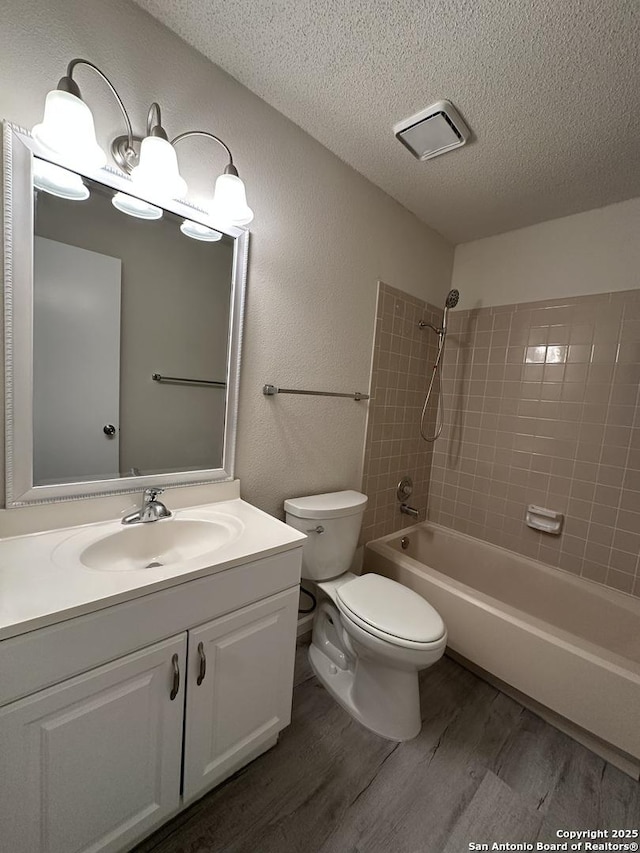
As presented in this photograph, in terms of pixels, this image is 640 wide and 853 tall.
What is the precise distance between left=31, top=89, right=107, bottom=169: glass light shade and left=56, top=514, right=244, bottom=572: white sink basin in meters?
1.03

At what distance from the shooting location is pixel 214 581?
89cm

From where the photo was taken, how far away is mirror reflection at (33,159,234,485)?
3.17ft

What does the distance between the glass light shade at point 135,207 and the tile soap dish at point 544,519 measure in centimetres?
230

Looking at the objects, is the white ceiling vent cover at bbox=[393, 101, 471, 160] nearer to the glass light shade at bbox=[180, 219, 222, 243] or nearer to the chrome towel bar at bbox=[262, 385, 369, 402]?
the glass light shade at bbox=[180, 219, 222, 243]

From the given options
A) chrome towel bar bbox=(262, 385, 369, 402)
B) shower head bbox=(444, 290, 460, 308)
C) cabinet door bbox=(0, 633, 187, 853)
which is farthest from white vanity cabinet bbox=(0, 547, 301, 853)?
shower head bbox=(444, 290, 460, 308)

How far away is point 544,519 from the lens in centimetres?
192

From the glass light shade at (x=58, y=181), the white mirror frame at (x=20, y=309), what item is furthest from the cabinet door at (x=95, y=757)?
the glass light shade at (x=58, y=181)

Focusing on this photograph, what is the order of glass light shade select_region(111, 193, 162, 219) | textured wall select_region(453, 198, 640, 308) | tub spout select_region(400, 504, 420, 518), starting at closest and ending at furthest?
glass light shade select_region(111, 193, 162, 219) < textured wall select_region(453, 198, 640, 308) < tub spout select_region(400, 504, 420, 518)

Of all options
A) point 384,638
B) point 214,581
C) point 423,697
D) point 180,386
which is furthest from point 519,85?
point 423,697

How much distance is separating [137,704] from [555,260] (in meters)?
2.62

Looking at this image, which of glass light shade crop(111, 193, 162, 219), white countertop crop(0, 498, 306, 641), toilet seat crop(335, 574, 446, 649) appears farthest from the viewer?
toilet seat crop(335, 574, 446, 649)

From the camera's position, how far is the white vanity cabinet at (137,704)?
0.67m

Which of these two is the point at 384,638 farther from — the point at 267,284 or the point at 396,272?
the point at 396,272

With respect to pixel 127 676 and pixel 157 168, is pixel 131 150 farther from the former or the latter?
pixel 127 676
